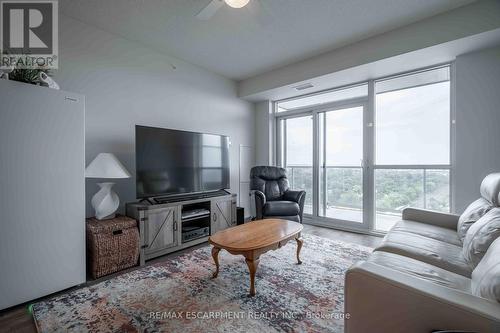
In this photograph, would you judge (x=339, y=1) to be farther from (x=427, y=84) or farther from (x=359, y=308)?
(x=359, y=308)

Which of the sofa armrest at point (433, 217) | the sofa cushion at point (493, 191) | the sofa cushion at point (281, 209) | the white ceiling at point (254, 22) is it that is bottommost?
the sofa cushion at point (281, 209)

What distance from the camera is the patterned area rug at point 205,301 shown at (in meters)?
1.53

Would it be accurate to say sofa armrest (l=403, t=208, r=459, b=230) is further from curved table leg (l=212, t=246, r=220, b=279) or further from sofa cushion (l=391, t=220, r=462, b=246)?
curved table leg (l=212, t=246, r=220, b=279)

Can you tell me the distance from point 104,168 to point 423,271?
2838 mm

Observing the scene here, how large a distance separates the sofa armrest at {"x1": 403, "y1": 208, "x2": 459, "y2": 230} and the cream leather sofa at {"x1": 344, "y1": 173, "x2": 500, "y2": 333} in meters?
0.76

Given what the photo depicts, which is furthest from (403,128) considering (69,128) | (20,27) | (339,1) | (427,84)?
(20,27)

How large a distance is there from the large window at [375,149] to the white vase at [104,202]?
337 centimetres

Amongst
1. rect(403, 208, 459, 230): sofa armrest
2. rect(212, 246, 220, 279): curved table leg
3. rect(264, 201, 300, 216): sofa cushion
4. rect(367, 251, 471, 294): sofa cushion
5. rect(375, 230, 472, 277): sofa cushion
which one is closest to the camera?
rect(367, 251, 471, 294): sofa cushion

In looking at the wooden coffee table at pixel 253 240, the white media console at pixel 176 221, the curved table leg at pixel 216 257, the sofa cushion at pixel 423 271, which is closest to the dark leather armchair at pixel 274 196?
the white media console at pixel 176 221

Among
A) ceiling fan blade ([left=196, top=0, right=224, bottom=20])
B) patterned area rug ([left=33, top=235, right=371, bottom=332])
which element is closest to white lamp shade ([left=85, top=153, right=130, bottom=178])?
patterned area rug ([left=33, top=235, right=371, bottom=332])

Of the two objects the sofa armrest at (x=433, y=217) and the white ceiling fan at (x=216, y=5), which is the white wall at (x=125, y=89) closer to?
the white ceiling fan at (x=216, y=5)

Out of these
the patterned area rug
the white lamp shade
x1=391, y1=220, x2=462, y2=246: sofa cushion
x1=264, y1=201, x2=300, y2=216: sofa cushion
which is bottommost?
the patterned area rug

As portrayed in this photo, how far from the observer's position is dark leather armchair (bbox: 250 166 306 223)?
11.6 feet

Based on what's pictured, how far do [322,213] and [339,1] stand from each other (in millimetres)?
3317
